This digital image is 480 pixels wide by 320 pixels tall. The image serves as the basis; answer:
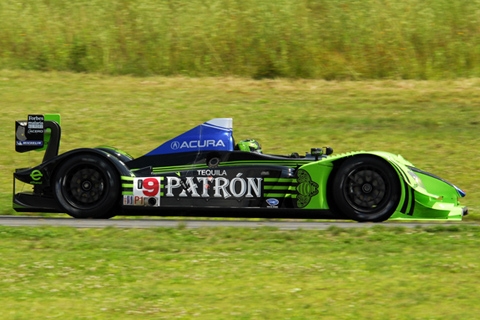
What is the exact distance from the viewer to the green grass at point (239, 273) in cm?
538

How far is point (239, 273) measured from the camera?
252 inches

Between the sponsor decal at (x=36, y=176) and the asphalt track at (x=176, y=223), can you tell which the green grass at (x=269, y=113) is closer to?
the sponsor decal at (x=36, y=176)

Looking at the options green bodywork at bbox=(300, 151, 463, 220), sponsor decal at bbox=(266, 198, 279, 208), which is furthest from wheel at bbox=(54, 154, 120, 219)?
green bodywork at bbox=(300, 151, 463, 220)

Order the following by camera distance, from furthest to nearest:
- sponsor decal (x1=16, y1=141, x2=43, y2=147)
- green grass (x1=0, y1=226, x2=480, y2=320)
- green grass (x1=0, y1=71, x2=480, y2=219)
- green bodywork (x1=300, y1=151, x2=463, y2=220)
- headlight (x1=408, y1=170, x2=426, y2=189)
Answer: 1. green grass (x1=0, y1=71, x2=480, y2=219)
2. sponsor decal (x1=16, y1=141, x2=43, y2=147)
3. headlight (x1=408, y1=170, x2=426, y2=189)
4. green bodywork (x1=300, y1=151, x2=463, y2=220)
5. green grass (x1=0, y1=226, x2=480, y2=320)

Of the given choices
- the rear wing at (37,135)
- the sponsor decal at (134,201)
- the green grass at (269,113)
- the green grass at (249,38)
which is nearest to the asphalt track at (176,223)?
the sponsor decal at (134,201)

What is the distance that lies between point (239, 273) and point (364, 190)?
9.45 feet

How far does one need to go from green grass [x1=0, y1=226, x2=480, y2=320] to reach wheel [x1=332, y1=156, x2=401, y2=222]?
1.84 ft

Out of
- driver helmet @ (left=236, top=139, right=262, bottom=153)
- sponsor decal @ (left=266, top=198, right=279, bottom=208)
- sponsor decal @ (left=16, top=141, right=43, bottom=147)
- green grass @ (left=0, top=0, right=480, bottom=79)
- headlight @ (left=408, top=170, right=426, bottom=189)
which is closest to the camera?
headlight @ (left=408, top=170, right=426, bottom=189)

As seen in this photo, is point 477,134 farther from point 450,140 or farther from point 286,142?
point 286,142

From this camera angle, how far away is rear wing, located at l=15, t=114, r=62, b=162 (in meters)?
9.55

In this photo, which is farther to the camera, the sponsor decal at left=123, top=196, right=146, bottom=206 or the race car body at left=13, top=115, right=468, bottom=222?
the sponsor decal at left=123, top=196, right=146, bottom=206

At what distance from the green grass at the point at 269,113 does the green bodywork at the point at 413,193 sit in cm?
359

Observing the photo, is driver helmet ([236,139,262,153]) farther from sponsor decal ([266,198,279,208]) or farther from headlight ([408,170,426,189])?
headlight ([408,170,426,189])

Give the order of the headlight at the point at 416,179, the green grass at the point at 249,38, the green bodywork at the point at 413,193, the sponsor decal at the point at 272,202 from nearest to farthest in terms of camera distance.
A: the green bodywork at the point at 413,193 → the headlight at the point at 416,179 → the sponsor decal at the point at 272,202 → the green grass at the point at 249,38
